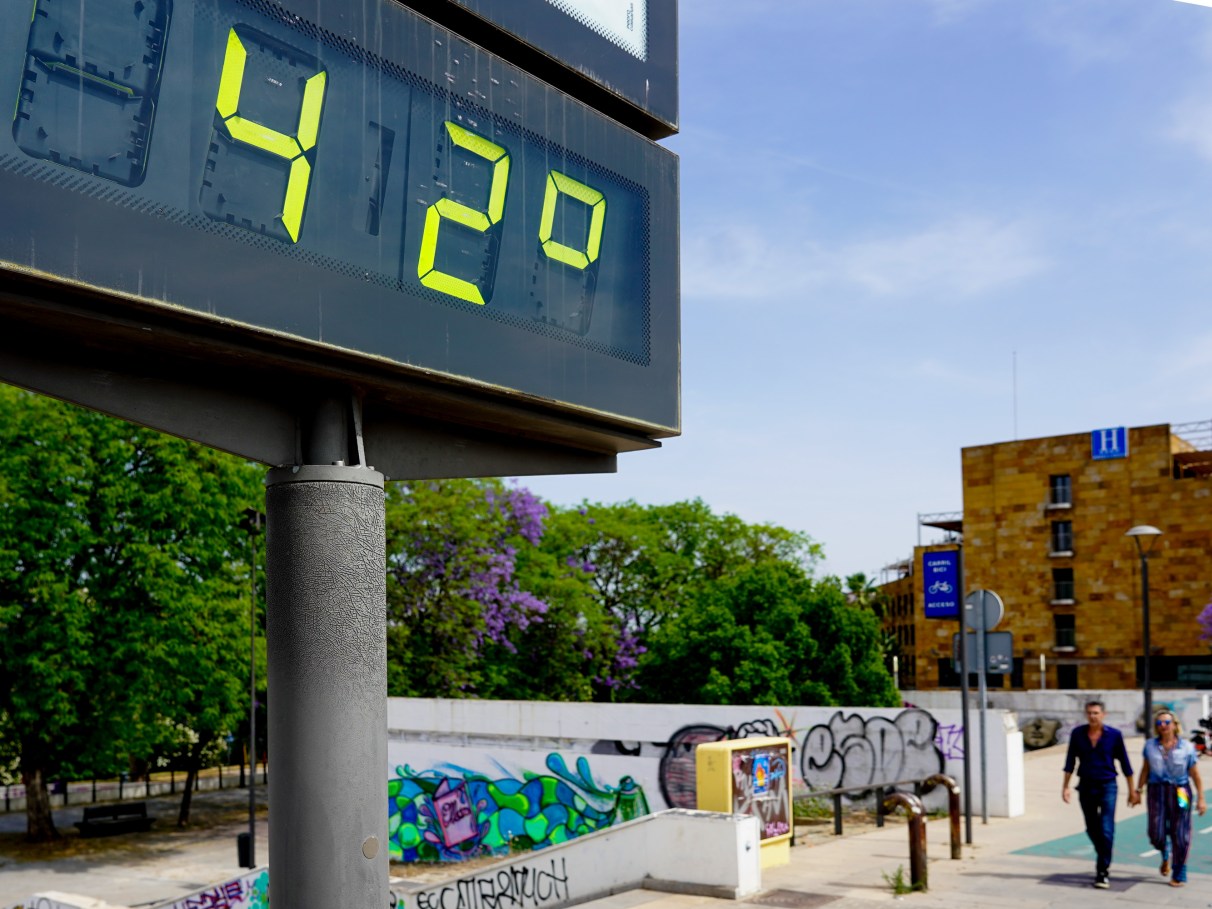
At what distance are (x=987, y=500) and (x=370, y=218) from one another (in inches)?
2868

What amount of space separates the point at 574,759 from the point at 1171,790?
18.9m

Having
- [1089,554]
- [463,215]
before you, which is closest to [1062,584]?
[1089,554]

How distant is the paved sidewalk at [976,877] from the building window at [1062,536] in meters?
54.4

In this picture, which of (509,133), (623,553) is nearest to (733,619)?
(623,553)

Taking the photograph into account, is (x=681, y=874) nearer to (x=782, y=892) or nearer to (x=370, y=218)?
(x=782, y=892)

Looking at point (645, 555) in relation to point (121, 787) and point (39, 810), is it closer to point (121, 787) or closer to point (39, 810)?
point (121, 787)

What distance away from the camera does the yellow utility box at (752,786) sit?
14.7 metres

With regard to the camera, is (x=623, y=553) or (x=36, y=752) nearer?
(x=36, y=752)

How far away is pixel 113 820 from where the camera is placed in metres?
34.2

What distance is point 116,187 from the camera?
318 cm

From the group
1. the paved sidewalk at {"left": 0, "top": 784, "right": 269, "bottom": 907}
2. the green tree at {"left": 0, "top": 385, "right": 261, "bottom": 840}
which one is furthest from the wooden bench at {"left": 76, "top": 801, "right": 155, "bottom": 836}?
the green tree at {"left": 0, "top": 385, "right": 261, "bottom": 840}

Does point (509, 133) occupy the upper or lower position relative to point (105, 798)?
upper

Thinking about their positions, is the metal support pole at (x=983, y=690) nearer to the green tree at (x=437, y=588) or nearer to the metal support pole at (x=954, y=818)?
the metal support pole at (x=954, y=818)

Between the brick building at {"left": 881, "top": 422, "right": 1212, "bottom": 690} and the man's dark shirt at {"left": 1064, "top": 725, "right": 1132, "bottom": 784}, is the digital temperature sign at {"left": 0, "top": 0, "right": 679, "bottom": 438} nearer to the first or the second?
the man's dark shirt at {"left": 1064, "top": 725, "right": 1132, "bottom": 784}
